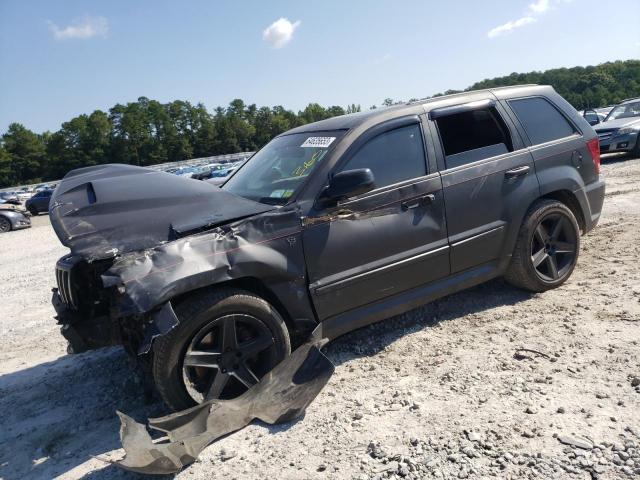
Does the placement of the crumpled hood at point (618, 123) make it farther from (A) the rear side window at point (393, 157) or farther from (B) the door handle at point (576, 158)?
(A) the rear side window at point (393, 157)

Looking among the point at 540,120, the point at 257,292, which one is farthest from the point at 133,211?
the point at 540,120

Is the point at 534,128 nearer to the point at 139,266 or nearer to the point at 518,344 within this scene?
the point at 518,344

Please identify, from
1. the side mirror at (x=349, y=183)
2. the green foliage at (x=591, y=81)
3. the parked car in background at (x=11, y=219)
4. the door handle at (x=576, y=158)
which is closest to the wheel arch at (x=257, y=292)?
the side mirror at (x=349, y=183)

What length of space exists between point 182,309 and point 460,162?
2.56 m

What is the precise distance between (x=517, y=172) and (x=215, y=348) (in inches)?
118

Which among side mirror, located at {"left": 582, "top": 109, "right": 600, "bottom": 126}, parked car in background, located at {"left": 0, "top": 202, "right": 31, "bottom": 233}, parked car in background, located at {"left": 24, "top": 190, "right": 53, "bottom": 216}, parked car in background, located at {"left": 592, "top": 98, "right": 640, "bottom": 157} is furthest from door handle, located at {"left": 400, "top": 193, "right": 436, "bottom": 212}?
parked car in background, located at {"left": 24, "top": 190, "right": 53, "bottom": 216}

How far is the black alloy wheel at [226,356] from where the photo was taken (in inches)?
122

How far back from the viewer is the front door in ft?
11.5

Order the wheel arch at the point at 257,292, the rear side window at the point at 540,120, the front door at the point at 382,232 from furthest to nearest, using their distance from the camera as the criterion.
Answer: the rear side window at the point at 540,120
the front door at the point at 382,232
the wheel arch at the point at 257,292

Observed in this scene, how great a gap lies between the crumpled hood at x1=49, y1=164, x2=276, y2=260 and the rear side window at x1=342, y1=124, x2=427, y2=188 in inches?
33.7

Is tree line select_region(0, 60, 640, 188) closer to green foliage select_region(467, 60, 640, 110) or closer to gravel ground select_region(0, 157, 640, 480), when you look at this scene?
green foliage select_region(467, 60, 640, 110)

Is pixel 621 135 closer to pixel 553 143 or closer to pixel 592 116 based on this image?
pixel 592 116

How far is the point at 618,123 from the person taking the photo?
1369 centimetres

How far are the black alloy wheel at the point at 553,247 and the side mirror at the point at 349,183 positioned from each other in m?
2.02
